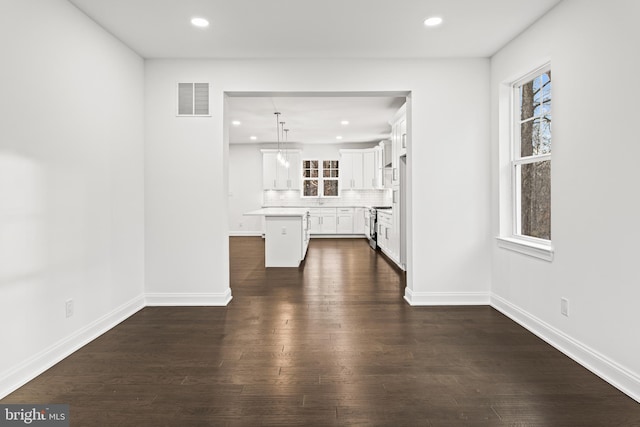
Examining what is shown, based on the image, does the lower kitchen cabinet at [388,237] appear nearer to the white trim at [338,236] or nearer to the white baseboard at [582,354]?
the white trim at [338,236]

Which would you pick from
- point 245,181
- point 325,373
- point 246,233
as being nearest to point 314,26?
point 325,373

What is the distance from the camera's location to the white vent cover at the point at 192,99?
3.97m

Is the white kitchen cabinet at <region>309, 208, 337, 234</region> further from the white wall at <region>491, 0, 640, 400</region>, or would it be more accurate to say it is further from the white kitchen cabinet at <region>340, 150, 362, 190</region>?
the white wall at <region>491, 0, 640, 400</region>

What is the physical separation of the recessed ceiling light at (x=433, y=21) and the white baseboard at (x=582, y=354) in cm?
270

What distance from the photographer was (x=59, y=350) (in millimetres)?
2709

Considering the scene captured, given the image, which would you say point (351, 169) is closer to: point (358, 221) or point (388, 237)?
point (358, 221)

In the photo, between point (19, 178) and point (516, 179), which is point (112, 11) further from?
point (516, 179)

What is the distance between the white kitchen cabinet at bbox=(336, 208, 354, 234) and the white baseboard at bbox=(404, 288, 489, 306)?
20.8 feet

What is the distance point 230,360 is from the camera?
268cm

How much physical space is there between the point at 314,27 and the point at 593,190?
2.56 m

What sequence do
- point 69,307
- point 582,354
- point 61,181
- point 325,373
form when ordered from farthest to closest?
point 69,307 < point 61,181 < point 582,354 < point 325,373

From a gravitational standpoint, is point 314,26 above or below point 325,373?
above

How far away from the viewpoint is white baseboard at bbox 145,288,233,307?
4.04m

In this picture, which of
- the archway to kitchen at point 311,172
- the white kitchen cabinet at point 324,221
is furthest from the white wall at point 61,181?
the white kitchen cabinet at point 324,221
